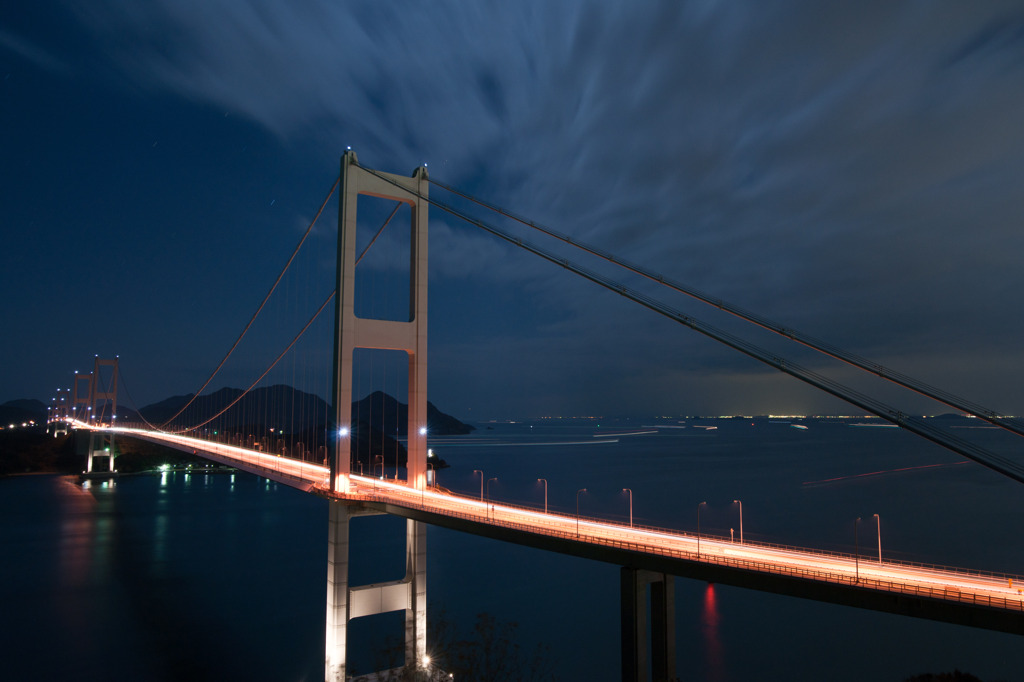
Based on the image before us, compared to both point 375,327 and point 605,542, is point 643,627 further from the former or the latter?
point 375,327

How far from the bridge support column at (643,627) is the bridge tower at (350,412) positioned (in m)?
11.4

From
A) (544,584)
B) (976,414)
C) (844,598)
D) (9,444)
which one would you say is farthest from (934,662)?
(9,444)

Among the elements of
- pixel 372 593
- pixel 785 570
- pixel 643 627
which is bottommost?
pixel 372 593

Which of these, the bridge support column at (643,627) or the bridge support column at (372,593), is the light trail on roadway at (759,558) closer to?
the bridge support column at (643,627)

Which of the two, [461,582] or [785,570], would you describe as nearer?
[785,570]

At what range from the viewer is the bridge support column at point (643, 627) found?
15.1 metres

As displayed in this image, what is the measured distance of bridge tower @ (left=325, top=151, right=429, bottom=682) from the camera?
2392cm

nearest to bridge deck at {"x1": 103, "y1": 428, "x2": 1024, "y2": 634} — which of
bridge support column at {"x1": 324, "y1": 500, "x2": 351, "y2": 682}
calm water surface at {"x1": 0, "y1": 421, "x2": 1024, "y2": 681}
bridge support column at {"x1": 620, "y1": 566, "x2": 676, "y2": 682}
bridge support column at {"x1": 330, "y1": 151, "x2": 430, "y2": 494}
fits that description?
bridge support column at {"x1": 620, "y1": 566, "x2": 676, "y2": 682}

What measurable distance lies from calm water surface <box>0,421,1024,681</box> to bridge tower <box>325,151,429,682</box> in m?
5.47

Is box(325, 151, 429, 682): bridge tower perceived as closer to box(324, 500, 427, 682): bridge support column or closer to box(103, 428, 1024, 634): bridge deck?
box(324, 500, 427, 682): bridge support column

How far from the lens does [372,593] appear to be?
24453mm

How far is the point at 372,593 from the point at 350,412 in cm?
732

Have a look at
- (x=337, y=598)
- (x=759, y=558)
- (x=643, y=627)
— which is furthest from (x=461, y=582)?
(x=759, y=558)

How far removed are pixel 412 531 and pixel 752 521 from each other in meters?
39.8
